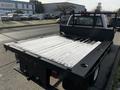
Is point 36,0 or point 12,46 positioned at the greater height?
point 36,0

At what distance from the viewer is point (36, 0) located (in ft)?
263

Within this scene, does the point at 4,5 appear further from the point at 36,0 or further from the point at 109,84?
the point at 109,84

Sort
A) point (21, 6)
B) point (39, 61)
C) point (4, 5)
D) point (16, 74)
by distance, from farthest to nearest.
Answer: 1. point (21, 6)
2. point (4, 5)
3. point (16, 74)
4. point (39, 61)

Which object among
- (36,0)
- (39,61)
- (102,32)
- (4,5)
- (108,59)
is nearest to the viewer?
(39,61)

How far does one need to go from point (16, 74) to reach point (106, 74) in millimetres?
2833

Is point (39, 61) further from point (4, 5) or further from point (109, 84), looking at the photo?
point (4, 5)

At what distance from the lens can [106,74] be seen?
386cm

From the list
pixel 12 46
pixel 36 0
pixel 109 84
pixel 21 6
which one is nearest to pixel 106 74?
pixel 109 84

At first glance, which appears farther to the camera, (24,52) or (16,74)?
(16,74)

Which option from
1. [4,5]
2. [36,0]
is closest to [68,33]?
[4,5]

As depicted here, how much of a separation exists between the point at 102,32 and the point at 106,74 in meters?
1.50

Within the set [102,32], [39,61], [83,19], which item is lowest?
[39,61]


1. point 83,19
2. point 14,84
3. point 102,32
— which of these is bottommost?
point 14,84

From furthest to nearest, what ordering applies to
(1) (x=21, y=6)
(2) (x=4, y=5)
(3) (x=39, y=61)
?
(1) (x=21, y=6)
(2) (x=4, y=5)
(3) (x=39, y=61)
